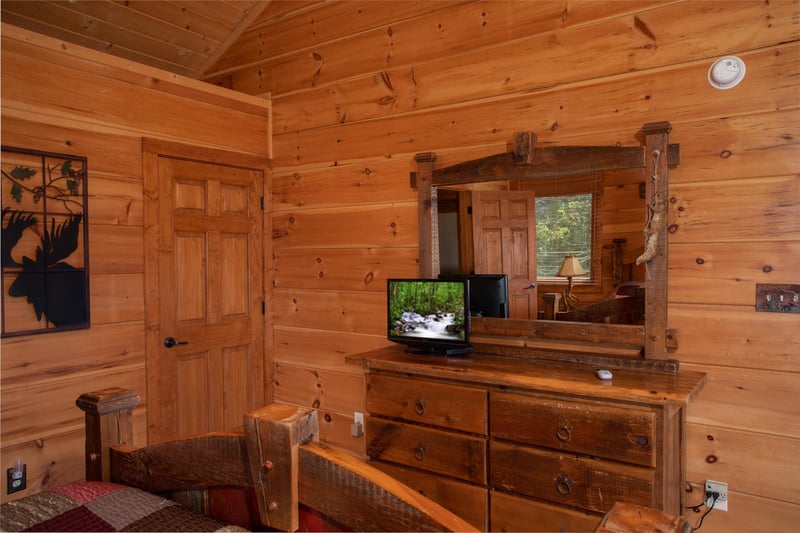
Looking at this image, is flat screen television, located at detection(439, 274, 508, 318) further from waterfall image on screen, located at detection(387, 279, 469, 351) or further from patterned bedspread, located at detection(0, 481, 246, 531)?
patterned bedspread, located at detection(0, 481, 246, 531)

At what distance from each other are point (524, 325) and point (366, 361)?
2.53 feet

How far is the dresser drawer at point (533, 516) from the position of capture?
77.9 inches

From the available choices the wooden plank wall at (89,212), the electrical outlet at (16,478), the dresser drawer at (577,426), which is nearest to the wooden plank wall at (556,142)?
the dresser drawer at (577,426)

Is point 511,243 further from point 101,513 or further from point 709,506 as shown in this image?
point 101,513

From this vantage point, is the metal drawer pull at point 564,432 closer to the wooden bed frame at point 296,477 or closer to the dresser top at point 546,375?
the dresser top at point 546,375

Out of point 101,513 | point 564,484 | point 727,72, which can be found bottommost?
point 564,484

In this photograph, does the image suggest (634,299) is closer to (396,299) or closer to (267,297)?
(396,299)

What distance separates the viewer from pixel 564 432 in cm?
201

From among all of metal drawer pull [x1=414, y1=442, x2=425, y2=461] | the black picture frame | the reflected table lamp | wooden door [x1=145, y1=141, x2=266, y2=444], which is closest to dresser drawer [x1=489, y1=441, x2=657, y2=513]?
metal drawer pull [x1=414, y1=442, x2=425, y2=461]

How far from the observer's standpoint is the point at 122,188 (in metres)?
2.91

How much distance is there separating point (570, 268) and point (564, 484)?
93cm

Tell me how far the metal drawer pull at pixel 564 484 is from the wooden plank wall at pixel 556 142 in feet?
2.11

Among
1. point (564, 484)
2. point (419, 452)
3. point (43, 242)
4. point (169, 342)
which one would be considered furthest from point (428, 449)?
point (43, 242)

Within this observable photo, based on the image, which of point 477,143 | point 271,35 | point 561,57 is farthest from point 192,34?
point 561,57
